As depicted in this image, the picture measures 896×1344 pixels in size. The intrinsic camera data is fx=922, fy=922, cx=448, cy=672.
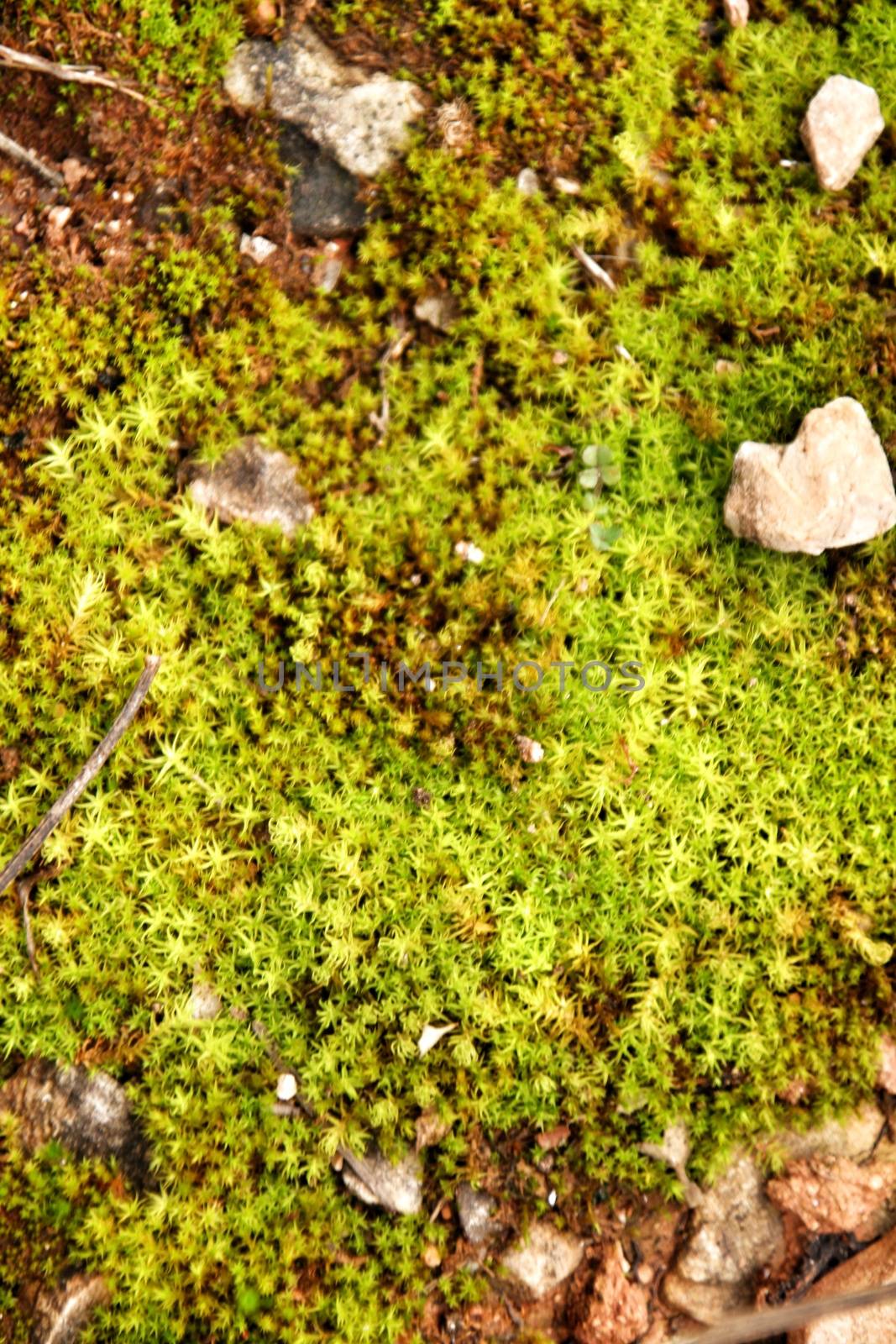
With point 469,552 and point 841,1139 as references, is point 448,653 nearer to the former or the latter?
point 469,552

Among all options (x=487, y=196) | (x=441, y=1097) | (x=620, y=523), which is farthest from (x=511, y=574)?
(x=441, y=1097)

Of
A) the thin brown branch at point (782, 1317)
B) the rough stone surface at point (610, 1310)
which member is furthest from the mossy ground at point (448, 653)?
the thin brown branch at point (782, 1317)

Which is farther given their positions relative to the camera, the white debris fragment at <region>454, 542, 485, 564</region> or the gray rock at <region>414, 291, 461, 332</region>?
the gray rock at <region>414, 291, 461, 332</region>

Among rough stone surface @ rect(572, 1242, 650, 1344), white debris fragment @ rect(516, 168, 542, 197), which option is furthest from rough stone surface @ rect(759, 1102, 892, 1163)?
white debris fragment @ rect(516, 168, 542, 197)

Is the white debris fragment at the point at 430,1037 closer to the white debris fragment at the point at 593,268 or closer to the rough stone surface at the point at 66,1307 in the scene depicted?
the rough stone surface at the point at 66,1307

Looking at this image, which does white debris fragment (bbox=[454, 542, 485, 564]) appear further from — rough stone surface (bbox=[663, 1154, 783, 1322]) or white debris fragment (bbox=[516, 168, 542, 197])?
rough stone surface (bbox=[663, 1154, 783, 1322])

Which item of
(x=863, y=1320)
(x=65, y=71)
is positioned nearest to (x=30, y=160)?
(x=65, y=71)
